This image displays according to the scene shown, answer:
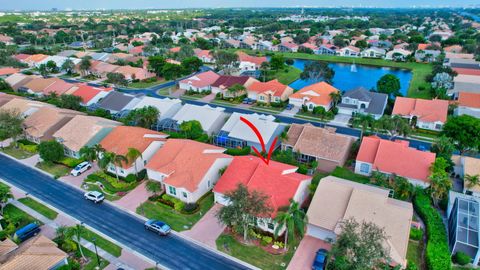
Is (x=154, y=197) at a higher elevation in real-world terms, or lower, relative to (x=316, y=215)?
lower

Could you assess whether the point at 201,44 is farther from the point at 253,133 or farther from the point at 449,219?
the point at 449,219

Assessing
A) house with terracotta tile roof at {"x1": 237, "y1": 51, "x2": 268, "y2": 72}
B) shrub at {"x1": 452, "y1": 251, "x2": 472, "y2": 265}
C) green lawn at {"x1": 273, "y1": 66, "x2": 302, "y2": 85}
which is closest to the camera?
shrub at {"x1": 452, "y1": 251, "x2": 472, "y2": 265}

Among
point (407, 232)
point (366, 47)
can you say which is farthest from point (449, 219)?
point (366, 47)

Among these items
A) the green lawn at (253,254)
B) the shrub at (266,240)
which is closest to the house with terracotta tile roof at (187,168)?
the green lawn at (253,254)

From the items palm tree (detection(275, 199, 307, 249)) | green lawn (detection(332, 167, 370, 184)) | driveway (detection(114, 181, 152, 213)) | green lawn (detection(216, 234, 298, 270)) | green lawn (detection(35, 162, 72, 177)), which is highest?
palm tree (detection(275, 199, 307, 249))

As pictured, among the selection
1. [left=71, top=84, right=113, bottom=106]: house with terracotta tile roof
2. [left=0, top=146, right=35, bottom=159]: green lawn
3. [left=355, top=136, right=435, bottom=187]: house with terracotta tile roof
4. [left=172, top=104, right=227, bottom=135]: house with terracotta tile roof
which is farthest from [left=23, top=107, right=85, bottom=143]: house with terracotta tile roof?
[left=355, top=136, right=435, bottom=187]: house with terracotta tile roof

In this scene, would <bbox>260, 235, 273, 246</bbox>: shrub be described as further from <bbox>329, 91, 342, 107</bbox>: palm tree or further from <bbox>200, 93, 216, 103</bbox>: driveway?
<bbox>200, 93, 216, 103</bbox>: driveway

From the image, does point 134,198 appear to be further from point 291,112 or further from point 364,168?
point 291,112
